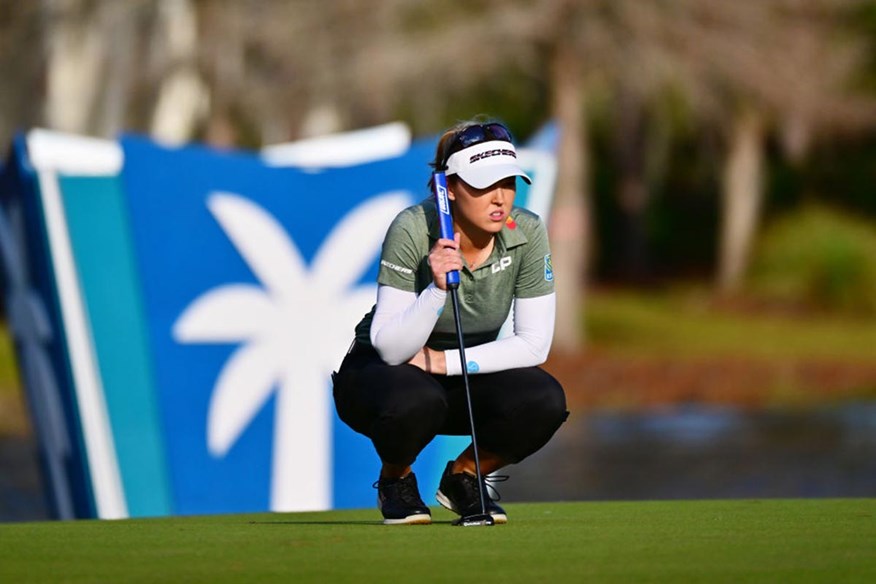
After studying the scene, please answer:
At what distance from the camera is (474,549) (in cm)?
586

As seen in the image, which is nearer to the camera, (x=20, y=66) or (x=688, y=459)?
(x=688, y=459)

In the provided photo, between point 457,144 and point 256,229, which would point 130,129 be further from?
point 457,144

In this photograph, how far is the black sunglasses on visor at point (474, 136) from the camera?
655 cm

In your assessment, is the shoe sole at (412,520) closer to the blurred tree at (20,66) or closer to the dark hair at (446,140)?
the dark hair at (446,140)

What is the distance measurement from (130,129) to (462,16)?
534 centimetres

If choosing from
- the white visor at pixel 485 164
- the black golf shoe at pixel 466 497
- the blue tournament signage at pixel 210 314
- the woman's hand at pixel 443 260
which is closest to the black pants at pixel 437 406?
the black golf shoe at pixel 466 497

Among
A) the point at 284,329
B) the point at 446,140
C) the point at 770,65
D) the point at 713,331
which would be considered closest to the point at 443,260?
the point at 446,140

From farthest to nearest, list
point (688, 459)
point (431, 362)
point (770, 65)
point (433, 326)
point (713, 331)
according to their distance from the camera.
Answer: point (713, 331)
point (770, 65)
point (688, 459)
point (431, 362)
point (433, 326)

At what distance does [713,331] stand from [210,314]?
21.3 metres

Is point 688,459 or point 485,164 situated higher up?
point 688,459

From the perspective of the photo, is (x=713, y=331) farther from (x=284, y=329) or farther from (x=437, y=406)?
(x=437, y=406)

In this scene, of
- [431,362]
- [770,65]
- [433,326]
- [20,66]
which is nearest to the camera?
[433,326]

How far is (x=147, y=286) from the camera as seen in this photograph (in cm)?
1222

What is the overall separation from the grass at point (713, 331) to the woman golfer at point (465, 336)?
74.1 feet
